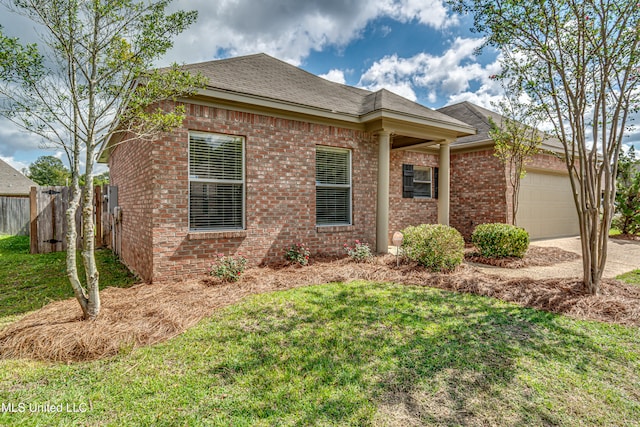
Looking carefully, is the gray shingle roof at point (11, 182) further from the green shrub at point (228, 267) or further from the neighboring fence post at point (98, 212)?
the green shrub at point (228, 267)

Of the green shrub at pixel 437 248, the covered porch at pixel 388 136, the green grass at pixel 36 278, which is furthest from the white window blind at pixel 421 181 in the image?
the green grass at pixel 36 278

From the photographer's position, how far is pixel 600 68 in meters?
4.89

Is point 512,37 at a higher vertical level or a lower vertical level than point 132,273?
higher

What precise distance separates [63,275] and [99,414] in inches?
225

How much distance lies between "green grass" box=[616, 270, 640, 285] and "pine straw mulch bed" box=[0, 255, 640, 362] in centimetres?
48

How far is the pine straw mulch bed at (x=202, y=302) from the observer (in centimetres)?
324


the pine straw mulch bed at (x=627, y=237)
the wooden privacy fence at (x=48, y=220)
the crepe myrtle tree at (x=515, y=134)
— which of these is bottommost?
the pine straw mulch bed at (x=627, y=237)

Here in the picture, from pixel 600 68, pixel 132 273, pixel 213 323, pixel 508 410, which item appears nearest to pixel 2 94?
pixel 213 323

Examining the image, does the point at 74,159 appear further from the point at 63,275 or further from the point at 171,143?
the point at 63,275

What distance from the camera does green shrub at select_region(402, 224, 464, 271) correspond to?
6.60 m

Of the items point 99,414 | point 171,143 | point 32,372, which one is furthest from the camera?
point 171,143

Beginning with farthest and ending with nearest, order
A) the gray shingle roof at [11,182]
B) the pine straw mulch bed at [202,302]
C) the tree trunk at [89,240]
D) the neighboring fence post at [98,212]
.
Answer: the gray shingle roof at [11,182] → the neighboring fence post at [98,212] → the tree trunk at [89,240] → the pine straw mulch bed at [202,302]

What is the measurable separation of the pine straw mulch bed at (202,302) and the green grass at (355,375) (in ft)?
0.78

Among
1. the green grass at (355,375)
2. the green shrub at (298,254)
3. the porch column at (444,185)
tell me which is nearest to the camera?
the green grass at (355,375)
